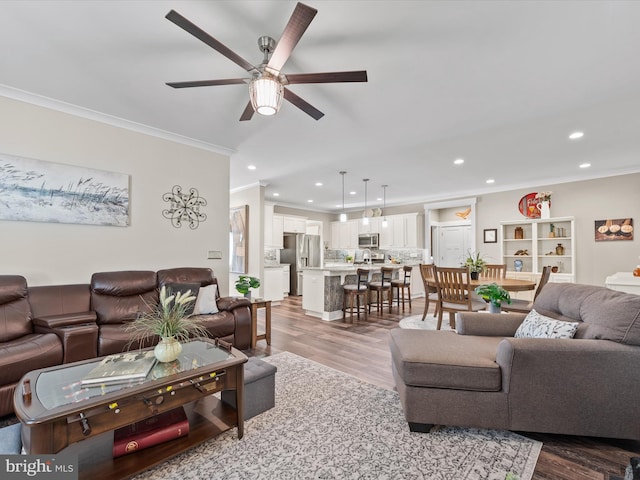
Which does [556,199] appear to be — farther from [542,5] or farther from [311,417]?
[311,417]

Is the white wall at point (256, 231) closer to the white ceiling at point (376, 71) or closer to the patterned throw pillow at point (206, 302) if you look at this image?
the white ceiling at point (376, 71)

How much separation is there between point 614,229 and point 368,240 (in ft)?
17.2

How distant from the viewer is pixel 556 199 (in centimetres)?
589

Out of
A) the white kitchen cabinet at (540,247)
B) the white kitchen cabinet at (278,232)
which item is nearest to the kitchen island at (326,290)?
the white kitchen cabinet at (278,232)

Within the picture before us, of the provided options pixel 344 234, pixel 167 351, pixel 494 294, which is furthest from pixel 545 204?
pixel 167 351

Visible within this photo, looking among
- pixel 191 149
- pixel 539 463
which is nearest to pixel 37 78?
pixel 191 149

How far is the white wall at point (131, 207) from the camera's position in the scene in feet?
9.60

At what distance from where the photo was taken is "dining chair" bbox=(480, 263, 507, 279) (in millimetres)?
4832

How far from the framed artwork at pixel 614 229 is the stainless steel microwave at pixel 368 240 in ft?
15.5

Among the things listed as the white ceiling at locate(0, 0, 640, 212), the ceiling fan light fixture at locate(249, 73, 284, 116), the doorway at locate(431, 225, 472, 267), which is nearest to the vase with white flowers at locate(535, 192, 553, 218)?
the white ceiling at locate(0, 0, 640, 212)

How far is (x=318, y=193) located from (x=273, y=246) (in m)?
1.79

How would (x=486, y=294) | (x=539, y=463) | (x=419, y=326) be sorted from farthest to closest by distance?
(x=419, y=326)
(x=486, y=294)
(x=539, y=463)

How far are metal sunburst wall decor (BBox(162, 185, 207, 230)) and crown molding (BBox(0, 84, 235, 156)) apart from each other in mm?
645

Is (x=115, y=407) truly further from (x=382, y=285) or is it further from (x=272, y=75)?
(x=382, y=285)
